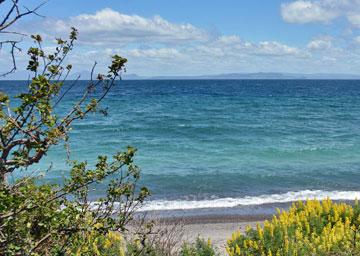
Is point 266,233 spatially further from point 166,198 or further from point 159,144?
point 159,144

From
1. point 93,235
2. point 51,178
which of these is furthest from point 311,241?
point 51,178

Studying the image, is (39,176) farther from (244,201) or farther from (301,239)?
(244,201)

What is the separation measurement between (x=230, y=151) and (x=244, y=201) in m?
12.0

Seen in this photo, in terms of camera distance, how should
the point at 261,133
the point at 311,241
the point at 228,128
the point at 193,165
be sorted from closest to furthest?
the point at 311,241, the point at 193,165, the point at 261,133, the point at 228,128

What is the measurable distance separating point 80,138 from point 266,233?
26.7 m

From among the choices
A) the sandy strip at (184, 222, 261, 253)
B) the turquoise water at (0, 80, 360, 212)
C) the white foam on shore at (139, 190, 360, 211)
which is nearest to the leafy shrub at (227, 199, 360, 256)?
the sandy strip at (184, 222, 261, 253)

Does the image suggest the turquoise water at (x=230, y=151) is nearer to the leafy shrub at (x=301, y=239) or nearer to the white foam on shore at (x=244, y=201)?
the white foam on shore at (x=244, y=201)

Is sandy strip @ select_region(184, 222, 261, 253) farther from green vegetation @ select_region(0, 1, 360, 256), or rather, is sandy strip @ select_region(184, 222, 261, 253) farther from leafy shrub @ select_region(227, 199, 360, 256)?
green vegetation @ select_region(0, 1, 360, 256)

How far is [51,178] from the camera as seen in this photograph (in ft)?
68.7

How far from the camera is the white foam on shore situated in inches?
659

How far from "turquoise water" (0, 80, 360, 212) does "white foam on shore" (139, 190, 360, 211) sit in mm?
35

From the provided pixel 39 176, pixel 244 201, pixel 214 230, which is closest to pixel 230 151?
pixel 244 201

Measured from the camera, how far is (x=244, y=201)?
17531mm

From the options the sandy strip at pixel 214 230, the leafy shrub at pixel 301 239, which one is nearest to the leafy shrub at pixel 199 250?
the leafy shrub at pixel 301 239
